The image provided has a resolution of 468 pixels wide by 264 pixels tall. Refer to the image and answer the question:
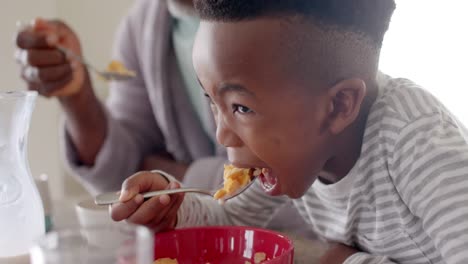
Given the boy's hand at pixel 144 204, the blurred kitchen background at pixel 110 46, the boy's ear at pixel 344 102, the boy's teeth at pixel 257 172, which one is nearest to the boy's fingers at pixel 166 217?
the boy's hand at pixel 144 204

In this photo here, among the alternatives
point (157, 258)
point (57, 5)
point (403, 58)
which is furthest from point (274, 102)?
point (57, 5)

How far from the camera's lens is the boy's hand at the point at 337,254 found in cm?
67

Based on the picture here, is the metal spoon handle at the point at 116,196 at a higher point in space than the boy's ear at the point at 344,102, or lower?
lower

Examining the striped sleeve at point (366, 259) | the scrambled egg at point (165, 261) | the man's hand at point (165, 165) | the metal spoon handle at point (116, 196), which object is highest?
the metal spoon handle at point (116, 196)

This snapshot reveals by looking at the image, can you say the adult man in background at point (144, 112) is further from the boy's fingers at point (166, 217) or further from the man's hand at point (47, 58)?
the boy's fingers at point (166, 217)

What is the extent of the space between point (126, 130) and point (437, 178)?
36.2 inches

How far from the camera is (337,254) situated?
701 mm

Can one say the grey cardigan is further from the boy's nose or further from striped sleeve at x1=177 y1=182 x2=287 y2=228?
the boy's nose

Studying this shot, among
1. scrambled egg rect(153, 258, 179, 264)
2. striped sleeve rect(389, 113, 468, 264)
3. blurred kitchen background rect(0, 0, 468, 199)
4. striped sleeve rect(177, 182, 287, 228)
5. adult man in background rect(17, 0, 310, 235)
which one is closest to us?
striped sleeve rect(389, 113, 468, 264)

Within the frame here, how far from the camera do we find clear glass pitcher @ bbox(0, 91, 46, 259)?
1.92ft

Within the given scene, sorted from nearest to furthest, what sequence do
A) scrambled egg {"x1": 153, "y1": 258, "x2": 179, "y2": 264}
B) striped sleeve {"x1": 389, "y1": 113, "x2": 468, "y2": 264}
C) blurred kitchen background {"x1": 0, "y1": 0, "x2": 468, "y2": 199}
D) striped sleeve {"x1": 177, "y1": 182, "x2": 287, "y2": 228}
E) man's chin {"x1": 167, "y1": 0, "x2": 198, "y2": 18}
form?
striped sleeve {"x1": 389, "y1": 113, "x2": 468, "y2": 264}, scrambled egg {"x1": 153, "y1": 258, "x2": 179, "y2": 264}, striped sleeve {"x1": 177, "y1": 182, "x2": 287, "y2": 228}, man's chin {"x1": 167, "y1": 0, "x2": 198, "y2": 18}, blurred kitchen background {"x1": 0, "y1": 0, "x2": 468, "y2": 199}

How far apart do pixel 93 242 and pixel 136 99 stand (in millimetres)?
1065

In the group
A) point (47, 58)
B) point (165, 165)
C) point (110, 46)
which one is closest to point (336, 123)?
point (47, 58)

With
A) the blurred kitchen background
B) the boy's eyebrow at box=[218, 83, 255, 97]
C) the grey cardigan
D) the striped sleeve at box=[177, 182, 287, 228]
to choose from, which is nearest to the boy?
the boy's eyebrow at box=[218, 83, 255, 97]
